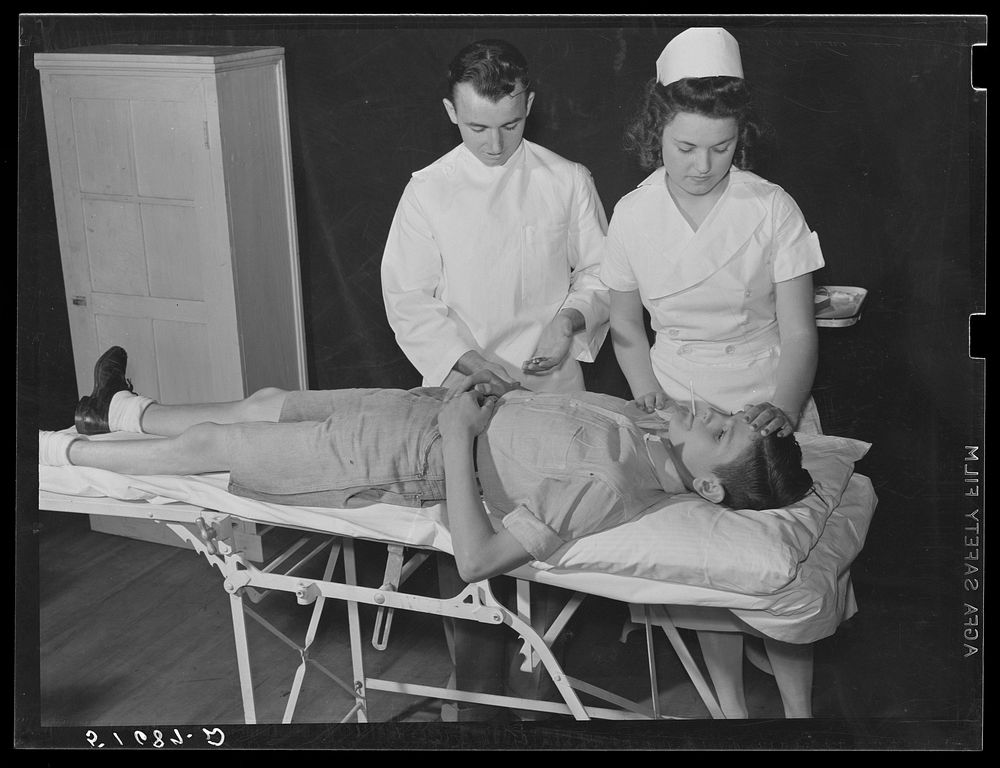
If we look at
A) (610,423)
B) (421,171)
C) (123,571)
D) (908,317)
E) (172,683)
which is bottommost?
(172,683)

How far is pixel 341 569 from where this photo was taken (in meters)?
2.93

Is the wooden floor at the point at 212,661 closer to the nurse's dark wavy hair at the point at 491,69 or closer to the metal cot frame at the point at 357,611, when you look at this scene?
the metal cot frame at the point at 357,611

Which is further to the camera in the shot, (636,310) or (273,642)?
(273,642)

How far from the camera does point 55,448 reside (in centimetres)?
254

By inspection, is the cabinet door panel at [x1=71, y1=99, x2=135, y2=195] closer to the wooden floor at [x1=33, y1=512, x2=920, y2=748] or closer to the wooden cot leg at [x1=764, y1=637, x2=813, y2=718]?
the wooden floor at [x1=33, y1=512, x2=920, y2=748]

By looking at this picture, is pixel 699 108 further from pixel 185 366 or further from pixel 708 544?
pixel 185 366

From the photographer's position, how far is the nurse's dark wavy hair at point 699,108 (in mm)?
2328

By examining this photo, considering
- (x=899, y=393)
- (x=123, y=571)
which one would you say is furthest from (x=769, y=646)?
(x=123, y=571)

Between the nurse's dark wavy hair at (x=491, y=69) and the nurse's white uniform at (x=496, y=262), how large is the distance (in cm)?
13

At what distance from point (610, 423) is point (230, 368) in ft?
2.82

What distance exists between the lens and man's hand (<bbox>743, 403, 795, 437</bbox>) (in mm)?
2398

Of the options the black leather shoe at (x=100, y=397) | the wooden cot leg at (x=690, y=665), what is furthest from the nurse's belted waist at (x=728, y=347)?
the black leather shoe at (x=100, y=397)

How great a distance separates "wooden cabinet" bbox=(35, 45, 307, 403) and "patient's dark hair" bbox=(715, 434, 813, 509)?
0.96 m

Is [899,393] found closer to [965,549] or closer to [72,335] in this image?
[965,549]
